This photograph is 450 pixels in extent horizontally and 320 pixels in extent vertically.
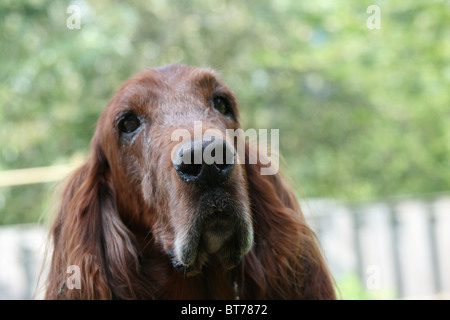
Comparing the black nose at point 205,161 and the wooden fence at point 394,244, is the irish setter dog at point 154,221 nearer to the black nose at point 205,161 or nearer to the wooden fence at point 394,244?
the black nose at point 205,161

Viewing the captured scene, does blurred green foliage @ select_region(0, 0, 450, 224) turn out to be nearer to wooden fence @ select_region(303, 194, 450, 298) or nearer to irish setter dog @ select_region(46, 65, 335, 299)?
wooden fence @ select_region(303, 194, 450, 298)

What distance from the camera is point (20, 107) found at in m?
9.69

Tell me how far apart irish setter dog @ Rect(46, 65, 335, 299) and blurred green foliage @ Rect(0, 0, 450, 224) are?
5.41m

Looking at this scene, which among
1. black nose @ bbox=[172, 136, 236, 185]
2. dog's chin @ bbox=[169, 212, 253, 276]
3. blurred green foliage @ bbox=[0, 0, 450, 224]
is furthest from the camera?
blurred green foliage @ bbox=[0, 0, 450, 224]

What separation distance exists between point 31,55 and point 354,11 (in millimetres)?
5743

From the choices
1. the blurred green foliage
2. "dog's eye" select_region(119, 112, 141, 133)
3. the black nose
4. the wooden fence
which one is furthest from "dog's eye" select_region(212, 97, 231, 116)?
the wooden fence

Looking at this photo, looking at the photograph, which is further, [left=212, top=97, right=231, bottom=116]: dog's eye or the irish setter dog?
[left=212, top=97, right=231, bottom=116]: dog's eye

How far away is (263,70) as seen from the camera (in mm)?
10938

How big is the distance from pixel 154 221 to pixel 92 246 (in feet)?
1.51

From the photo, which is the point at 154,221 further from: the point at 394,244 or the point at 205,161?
the point at 394,244

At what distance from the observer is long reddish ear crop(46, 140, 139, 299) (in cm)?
289

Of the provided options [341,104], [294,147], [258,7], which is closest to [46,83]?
[258,7]

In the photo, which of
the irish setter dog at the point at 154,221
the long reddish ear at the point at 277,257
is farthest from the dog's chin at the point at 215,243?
the long reddish ear at the point at 277,257

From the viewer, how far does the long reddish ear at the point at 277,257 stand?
3033 millimetres
